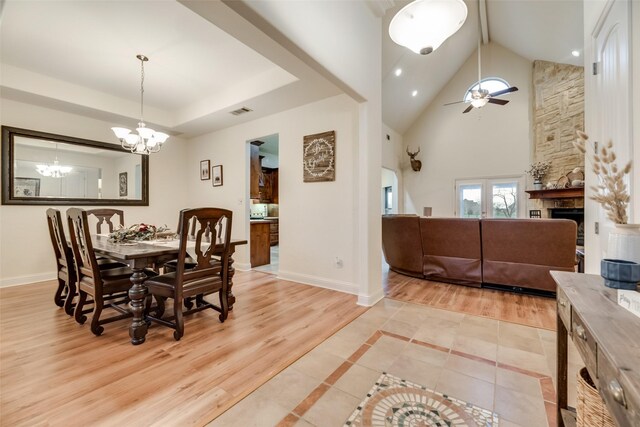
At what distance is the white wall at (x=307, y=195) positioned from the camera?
3.42 meters

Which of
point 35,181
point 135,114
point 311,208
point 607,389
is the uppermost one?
point 135,114

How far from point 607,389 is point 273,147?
7.32 meters

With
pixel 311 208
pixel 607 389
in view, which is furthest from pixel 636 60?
pixel 311 208

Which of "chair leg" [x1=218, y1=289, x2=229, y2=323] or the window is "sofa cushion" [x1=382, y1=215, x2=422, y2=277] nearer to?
"chair leg" [x1=218, y1=289, x2=229, y2=323]

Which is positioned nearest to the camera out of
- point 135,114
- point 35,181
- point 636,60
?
point 636,60

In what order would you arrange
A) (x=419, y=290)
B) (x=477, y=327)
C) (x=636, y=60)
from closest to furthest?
(x=636, y=60), (x=477, y=327), (x=419, y=290)

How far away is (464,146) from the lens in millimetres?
7133

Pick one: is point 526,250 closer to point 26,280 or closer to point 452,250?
point 452,250

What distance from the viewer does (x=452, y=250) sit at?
11.6 ft

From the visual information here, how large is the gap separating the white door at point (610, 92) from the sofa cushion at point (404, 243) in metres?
1.87

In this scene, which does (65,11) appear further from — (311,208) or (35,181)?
(311,208)

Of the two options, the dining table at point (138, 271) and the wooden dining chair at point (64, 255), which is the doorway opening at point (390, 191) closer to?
the dining table at point (138, 271)

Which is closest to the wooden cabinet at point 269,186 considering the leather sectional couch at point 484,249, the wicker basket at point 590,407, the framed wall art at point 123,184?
the framed wall art at point 123,184

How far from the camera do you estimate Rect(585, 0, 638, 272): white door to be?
147 centimetres
